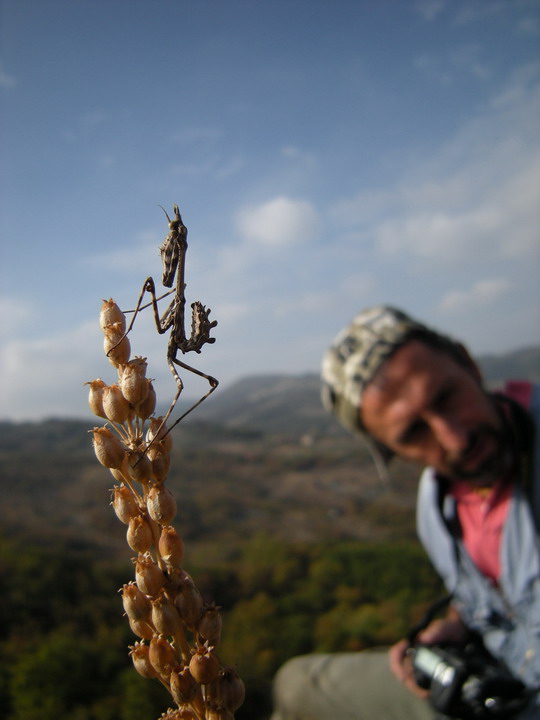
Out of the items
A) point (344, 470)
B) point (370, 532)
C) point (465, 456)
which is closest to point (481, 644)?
point (465, 456)

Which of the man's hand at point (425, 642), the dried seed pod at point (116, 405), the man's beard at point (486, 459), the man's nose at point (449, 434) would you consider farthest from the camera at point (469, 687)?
the dried seed pod at point (116, 405)

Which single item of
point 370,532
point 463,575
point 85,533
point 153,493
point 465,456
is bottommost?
point 370,532

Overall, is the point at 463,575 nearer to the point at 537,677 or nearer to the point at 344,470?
the point at 537,677

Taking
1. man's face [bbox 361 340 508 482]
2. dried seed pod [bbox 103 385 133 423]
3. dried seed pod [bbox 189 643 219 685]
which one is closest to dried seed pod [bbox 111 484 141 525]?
dried seed pod [bbox 103 385 133 423]

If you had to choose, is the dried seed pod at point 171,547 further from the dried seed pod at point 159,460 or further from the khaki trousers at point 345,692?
the khaki trousers at point 345,692

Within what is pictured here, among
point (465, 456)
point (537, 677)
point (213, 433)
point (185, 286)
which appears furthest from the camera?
point (213, 433)

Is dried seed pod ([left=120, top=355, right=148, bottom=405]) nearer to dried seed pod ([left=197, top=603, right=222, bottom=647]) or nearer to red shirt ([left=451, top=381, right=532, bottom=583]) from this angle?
dried seed pod ([left=197, top=603, right=222, bottom=647])

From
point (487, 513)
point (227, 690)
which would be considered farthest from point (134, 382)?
point (487, 513)
